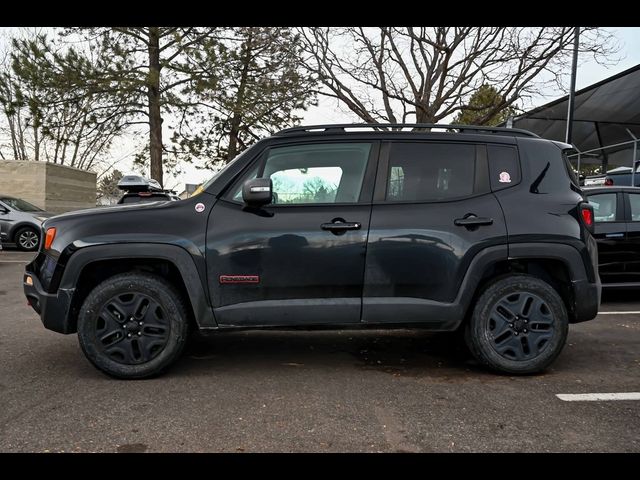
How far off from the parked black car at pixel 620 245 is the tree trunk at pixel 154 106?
1547 cm

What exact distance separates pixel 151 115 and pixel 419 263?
18065mm

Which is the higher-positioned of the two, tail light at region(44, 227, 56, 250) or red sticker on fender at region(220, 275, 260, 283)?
tail light at region(44, 227, 56, 250)

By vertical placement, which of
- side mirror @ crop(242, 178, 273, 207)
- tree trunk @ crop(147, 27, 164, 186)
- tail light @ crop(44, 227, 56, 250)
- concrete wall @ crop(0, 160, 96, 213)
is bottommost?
tail light @ crop(44, 227, 56, 250)

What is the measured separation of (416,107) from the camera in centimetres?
2066

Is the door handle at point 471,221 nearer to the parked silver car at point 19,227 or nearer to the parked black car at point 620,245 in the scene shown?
the parked black car at point 620,245

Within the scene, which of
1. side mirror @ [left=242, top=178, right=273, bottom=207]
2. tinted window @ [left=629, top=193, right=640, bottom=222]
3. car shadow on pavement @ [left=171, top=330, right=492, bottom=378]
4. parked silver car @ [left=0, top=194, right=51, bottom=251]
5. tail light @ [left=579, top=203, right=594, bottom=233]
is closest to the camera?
side mirror @ [left=242, top=178, right=273, bottom=207]

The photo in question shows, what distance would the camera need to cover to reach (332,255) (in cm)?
384

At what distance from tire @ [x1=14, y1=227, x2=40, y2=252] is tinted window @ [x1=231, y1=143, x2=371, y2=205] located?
11852mm

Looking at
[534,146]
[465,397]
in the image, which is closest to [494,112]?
[534,146]

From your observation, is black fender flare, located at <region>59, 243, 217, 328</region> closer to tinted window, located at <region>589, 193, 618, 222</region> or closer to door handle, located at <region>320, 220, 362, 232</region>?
door handle, located at <region>320, 220, 362, 232</region>

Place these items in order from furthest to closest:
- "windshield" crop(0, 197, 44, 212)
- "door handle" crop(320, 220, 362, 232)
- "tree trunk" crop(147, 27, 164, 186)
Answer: "tree trunk" crop(147, 27, 164, 186)
"windshield" crop(0, 197, 44, 212)
"door handle" crop(320, 220, 362, 232)

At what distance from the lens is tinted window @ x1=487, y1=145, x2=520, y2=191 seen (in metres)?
4.09

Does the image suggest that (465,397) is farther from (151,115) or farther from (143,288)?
(151,115)

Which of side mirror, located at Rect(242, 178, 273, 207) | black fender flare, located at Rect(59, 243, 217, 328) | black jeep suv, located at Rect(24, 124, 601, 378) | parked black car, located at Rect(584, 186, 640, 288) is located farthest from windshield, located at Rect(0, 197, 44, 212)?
parked black car, located at Rect(584, 186, 640, 288)
